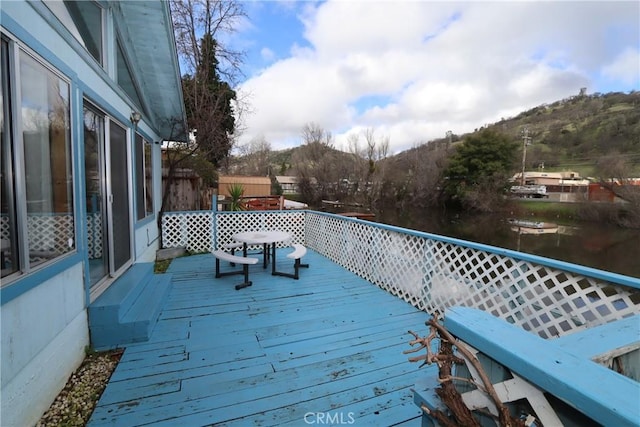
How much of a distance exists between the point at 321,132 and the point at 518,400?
2769 cm

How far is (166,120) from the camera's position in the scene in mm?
5941

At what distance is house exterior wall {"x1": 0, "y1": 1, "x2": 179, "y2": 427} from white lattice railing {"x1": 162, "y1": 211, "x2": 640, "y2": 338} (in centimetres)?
339

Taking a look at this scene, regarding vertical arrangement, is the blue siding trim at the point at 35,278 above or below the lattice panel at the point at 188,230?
above

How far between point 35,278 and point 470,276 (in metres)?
3.65

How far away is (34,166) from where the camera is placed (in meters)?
1.84

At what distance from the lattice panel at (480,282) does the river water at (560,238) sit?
10359 millimetres

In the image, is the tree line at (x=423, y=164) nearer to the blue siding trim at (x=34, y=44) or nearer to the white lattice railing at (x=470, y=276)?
the white lattice railing at (x=470, y=276)

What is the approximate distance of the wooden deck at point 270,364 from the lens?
1.83 m

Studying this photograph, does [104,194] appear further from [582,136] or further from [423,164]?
[582,136]

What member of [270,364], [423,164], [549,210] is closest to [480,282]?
[270,364]

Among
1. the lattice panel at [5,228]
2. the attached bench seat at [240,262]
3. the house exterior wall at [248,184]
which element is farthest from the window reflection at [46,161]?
the house exterior wall at [248,184]

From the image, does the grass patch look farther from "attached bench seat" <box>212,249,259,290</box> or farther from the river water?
"attached bench seat" <box>212,249,259,290</box>

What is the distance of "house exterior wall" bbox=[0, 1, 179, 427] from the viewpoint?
59.4 inches

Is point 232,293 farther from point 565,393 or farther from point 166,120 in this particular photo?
point 166,120
